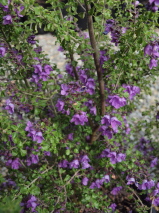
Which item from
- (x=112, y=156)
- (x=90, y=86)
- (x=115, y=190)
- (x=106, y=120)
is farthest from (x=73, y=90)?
(x=115, y=190)

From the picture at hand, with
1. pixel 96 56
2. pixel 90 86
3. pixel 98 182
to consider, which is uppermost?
pixel 96 56

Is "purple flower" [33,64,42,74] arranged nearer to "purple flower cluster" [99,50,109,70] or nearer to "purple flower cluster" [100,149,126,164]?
"purple flower cluster" [99,50,109,70]

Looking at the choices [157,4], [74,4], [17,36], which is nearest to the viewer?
[157,4]

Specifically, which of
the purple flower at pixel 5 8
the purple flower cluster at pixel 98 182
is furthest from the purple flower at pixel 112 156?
the purple flower at pixel 5 8

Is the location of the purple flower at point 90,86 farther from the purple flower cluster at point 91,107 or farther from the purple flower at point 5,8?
the purple flower at point 5,8

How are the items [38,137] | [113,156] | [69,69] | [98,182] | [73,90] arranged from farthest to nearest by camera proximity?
[69,69] → [98,182] → [113,156] → [73,90] → [38,137]

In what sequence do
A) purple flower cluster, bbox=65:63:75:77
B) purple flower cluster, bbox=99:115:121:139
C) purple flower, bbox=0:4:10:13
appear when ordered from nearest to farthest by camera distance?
1. purple flower, bbox=0:4:10:13
2. purple flower cluster, bbox=99:115:121:139
3. purple flower cluster, bbox=65:63:75:77

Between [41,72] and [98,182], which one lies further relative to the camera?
[98,182]

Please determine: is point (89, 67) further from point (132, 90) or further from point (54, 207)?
point (54, 207)

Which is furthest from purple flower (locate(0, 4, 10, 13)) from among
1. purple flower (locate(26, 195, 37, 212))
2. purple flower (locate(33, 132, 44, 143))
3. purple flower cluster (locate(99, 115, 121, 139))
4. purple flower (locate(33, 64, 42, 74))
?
purple flower (locate(26, 195, 37, 212))

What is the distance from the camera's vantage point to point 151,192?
1934 millimetres

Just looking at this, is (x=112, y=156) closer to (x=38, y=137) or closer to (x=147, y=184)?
(x=147, y=184)

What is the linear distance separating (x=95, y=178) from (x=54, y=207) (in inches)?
18.5

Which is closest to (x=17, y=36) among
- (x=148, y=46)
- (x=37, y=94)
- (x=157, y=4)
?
(x=37, y=94)
